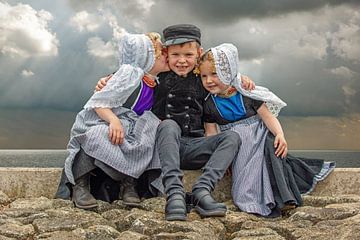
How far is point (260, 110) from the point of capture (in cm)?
461

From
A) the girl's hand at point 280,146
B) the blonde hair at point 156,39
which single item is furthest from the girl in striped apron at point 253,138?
the blonde hair at point 156,39

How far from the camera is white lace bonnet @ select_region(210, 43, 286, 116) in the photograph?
14.6ft

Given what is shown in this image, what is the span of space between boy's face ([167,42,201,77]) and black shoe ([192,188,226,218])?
101 centimetres

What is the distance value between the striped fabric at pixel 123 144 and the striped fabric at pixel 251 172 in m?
0.61

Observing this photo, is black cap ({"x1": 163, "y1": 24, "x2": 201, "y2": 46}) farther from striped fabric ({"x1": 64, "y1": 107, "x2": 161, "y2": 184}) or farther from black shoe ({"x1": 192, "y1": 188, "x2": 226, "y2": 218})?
black shoe ({"x1": 192, "y1": 188, "x2": 226, "y2": 218})

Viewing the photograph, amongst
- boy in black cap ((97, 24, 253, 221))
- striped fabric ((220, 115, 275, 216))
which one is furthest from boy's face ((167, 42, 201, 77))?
striped fabric ((220, 115, 275, 216))

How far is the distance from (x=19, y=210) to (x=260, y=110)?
191cm

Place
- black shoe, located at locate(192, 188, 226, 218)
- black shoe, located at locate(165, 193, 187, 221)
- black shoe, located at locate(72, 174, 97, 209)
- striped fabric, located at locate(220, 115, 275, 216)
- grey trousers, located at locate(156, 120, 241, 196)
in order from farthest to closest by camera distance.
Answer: striped fabric, located at locate(220, 115, 275, 216)
black shoe, located at locate(72, 174, 97, 209)
grey trousers, located at locate(156, 120, 241, 196)
black shoe, located at locate(192, 188, 226, 218)
black shoe, located at locate(165, 193, 187, 221)

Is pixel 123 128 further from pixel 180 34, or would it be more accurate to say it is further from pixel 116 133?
pixel 180 34

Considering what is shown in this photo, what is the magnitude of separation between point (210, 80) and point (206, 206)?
106 cm

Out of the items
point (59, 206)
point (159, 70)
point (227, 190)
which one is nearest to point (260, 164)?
point (227, 190)

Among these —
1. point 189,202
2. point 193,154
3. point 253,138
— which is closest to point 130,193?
point 189,202

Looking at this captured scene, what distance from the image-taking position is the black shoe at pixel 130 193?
418 centimetres

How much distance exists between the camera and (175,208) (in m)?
3.73
